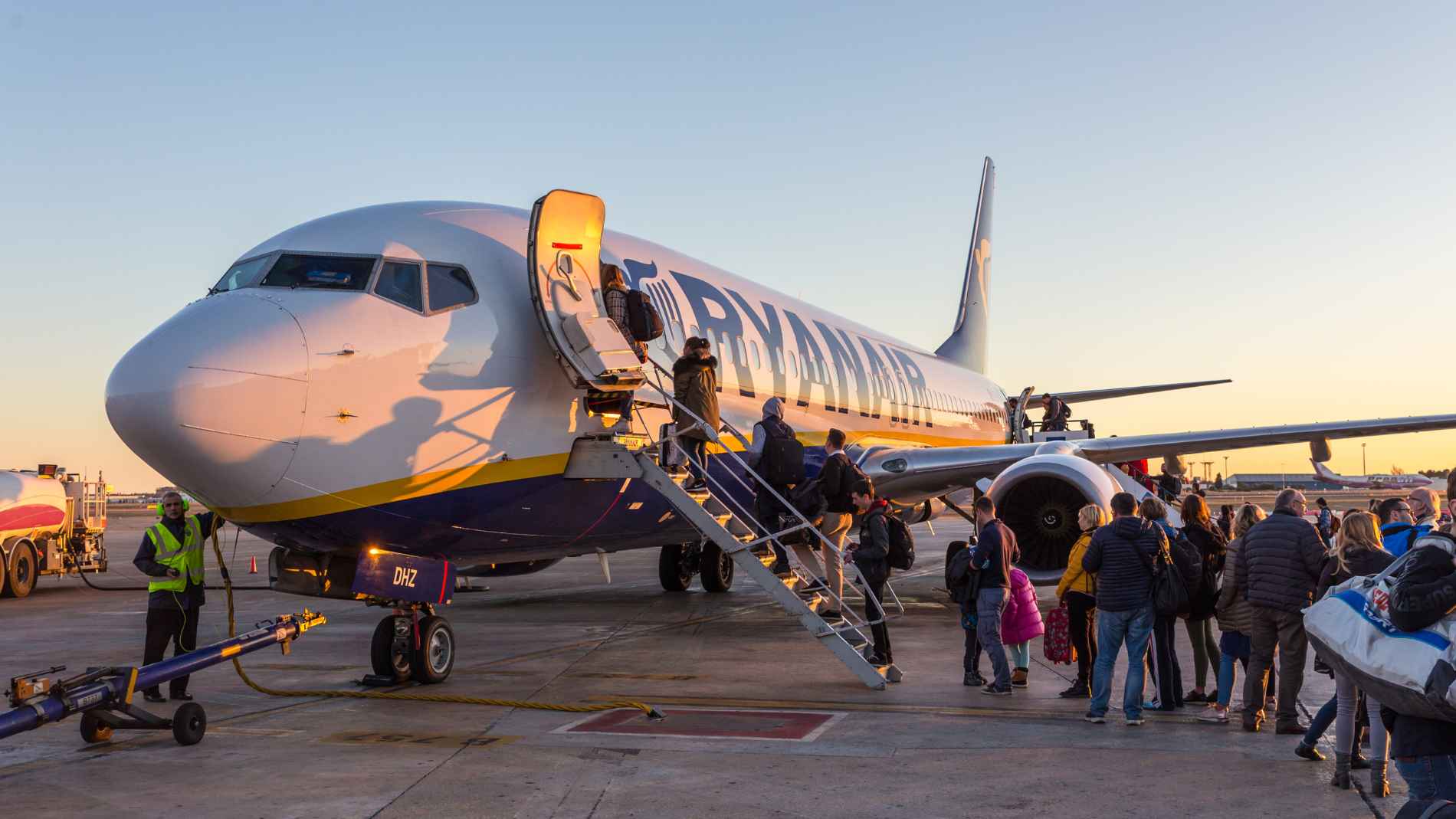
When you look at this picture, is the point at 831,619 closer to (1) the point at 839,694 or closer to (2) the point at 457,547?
(1) the point at 839,694

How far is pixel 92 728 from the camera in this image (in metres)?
Answer: 7.36

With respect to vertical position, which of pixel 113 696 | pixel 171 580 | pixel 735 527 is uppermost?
pixel 735 527

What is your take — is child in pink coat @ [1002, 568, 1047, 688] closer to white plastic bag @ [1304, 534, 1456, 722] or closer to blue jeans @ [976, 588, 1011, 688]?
blue jeans @ [976, 588, 1011, 688]

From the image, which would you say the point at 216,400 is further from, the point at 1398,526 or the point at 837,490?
the point at 1398,526

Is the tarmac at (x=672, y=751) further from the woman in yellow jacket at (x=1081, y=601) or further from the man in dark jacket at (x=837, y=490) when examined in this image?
the man in dark jacket at (x=837, y=490)

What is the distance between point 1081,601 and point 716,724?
3075 mm

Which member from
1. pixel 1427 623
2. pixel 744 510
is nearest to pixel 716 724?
pixel 744 510

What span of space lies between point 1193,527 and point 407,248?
6.28m

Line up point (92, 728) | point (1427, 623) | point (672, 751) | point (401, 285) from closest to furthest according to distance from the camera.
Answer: point (1427, 623)
point (672, 751)
point (92, 728)
point (401, 285)

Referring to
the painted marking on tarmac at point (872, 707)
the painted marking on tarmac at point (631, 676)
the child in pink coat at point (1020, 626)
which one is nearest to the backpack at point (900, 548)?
the child in pink coat at point (1020, 626)

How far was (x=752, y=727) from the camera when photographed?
7688 millimetres

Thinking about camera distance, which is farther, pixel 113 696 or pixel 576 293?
pixel 576 293

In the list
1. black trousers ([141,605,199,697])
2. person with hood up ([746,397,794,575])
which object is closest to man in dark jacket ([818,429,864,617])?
person with hood up ([746,397,794,575])

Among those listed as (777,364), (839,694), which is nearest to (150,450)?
(839,694)
